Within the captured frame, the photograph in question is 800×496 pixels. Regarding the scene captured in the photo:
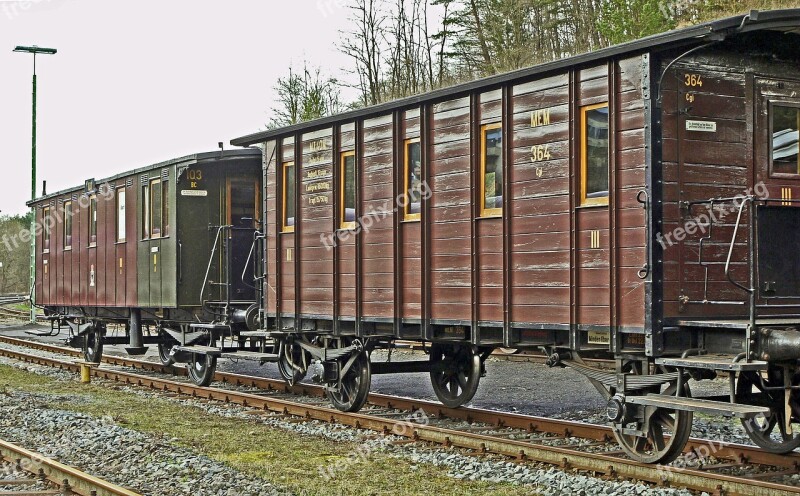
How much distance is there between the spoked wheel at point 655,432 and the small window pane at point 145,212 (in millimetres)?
11126

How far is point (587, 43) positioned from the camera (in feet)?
119

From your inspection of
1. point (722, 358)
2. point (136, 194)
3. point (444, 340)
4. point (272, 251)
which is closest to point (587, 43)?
point (136, 194)

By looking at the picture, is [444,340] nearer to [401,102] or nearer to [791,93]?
[401,102]

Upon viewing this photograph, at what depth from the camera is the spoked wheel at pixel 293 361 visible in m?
14.3

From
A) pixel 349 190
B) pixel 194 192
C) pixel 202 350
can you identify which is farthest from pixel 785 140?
pixel 194 192

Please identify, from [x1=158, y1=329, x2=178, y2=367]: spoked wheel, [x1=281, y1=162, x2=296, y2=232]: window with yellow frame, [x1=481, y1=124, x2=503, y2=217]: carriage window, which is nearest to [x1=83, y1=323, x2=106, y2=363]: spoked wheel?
[x1=158, y1=329, x2=178, y2=367]: spoked wheel

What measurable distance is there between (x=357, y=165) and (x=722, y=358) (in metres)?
5.69

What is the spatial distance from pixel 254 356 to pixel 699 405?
810cm

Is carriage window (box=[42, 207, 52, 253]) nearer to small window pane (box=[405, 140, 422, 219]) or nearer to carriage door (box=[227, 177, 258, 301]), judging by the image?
carriage door (box=[227, 177, 258, 301])

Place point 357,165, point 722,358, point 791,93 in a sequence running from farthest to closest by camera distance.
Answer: point 357,165 → point 791,93 → point 722,358

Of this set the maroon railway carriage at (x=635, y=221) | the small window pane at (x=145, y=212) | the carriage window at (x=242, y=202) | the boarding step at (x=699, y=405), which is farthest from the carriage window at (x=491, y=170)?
the small window pane at (x=145, y=212)

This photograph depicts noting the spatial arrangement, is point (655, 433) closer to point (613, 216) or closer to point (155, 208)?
point (613, 216)

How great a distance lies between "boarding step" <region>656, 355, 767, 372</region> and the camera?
25.1 feet
